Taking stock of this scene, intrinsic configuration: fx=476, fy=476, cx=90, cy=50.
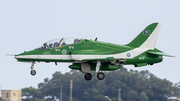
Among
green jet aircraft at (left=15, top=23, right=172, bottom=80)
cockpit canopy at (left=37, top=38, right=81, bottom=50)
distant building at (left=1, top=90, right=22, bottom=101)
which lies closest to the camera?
green jet aircraft at (left=15, top=23, right=172, bottom=80)

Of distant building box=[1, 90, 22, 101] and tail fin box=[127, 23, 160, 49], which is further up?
tail fin box=[127, 23, 160, 49]

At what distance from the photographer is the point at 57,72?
112375 millimetres

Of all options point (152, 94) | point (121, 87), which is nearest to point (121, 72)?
point (121, 87)

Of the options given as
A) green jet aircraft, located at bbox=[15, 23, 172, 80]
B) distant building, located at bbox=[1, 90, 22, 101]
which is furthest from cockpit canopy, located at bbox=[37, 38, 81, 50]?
distant building, located at bbox=[1, 90, 22, 101]

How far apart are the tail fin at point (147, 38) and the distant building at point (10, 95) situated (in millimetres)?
48887

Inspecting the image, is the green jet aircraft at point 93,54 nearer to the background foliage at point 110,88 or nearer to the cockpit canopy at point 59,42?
the cockpit canopy at point 59,42

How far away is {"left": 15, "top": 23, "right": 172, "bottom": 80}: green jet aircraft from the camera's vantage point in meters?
41.2

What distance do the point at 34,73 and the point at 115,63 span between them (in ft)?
23.6

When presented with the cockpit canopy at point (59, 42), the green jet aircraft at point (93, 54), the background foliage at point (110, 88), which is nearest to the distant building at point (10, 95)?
the background foliage at point (110, 88)

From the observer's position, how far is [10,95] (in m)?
90.1

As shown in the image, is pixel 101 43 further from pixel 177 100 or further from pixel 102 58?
pixel 177 100

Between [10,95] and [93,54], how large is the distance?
51.7 meters

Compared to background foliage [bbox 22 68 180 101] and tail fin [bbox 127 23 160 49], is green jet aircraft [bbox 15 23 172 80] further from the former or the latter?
background foliage [bbox 22 68 180 101]

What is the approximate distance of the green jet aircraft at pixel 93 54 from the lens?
41.2 meters
